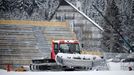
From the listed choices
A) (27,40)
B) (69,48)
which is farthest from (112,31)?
(27,40)

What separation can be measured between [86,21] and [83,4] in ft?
0.55

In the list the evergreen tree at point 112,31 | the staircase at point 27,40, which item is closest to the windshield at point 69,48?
the staircase at point 27,40

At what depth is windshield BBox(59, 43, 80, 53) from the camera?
10.8ft

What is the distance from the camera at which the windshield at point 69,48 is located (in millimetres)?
3281

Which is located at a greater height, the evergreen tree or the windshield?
the evergreen tree

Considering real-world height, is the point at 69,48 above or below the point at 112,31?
below

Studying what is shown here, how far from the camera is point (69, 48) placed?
329cm

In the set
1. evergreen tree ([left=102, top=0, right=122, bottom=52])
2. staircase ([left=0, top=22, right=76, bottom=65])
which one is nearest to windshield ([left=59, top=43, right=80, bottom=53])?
staircase ([left=0, top=22, right=76, bottom=65])

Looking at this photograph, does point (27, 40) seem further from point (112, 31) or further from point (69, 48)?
point (112, 31)

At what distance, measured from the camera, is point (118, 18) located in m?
3.32

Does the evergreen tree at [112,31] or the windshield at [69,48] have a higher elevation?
the evergreen tree at [112,31]

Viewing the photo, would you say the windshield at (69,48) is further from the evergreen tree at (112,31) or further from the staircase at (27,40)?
the evergreen tree at (112,31)

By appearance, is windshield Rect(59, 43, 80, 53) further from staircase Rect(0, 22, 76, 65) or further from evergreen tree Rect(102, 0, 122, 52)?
evergreen tree Rect(102, 0, 122, 52)

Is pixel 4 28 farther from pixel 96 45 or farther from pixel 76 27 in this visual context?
pixel 96 45
